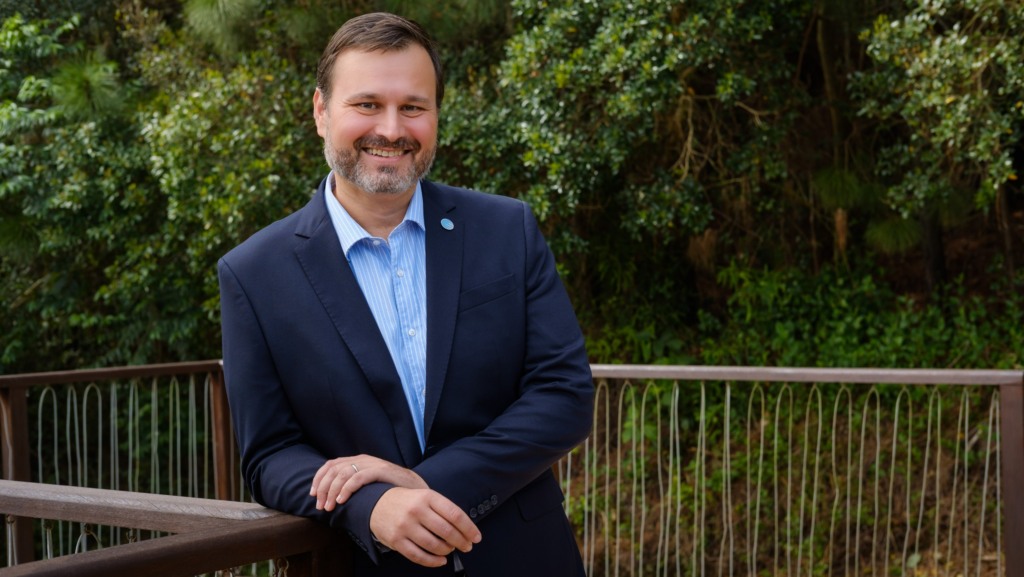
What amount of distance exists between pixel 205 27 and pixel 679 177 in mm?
3379

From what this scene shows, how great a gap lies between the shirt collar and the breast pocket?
0.16 metres

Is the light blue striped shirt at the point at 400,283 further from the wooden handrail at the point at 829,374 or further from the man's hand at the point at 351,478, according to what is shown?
the wooden handrail at the point at 829,374

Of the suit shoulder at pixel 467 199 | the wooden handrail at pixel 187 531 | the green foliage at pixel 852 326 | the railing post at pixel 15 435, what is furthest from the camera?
the green foliage at pixel 852 326

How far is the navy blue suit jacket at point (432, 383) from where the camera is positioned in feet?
5.64

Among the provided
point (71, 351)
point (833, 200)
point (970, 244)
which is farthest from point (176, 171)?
point (970, 244)

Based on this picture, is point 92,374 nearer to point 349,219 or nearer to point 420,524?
point 349,219

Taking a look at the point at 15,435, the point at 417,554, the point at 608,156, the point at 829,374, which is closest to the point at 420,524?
the point at 417,554

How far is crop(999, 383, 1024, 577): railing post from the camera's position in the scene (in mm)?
3814

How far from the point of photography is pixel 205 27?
A: 7570mm

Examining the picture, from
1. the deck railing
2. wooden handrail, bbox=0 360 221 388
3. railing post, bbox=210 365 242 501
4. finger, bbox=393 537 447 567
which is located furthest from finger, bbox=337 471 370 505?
the deck railing

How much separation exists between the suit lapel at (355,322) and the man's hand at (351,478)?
0.36ft

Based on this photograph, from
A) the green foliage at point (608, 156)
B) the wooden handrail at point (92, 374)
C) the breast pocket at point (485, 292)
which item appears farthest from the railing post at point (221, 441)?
the breast pocket at point (485, 292)

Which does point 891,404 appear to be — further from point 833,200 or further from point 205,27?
point 205,27

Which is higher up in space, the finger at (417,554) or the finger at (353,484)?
the finger at (353,484)
